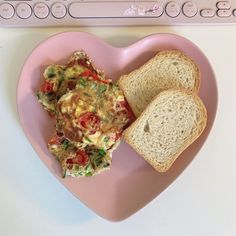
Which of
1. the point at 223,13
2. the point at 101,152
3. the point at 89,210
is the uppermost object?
the point at 223,13

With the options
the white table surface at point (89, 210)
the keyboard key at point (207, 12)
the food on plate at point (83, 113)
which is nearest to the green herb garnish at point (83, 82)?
the food on plate at point (83, 113)

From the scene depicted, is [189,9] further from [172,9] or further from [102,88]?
[102,88]

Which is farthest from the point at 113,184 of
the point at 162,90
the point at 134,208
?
the point at 162,90

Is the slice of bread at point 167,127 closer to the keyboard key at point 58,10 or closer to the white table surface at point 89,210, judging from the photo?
the white table surface at point 89,210

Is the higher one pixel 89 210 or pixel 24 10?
pixel 24 10

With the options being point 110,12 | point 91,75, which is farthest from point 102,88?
point 110,12

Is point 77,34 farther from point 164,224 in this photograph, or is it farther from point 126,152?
point 164,224

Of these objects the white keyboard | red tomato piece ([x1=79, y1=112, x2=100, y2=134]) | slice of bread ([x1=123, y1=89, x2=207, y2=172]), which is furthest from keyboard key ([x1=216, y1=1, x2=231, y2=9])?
red tomato piece ([x1=79, y1=112, x2=100, y2=134])
